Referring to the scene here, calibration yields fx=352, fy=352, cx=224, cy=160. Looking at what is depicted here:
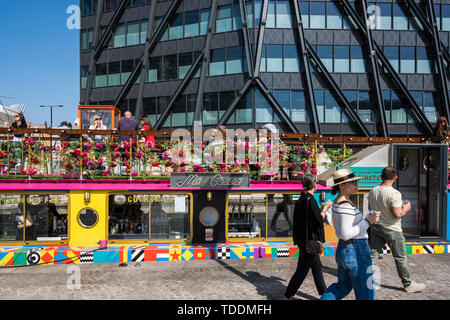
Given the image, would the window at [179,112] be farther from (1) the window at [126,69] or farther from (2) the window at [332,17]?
(2) the window at [332,17]

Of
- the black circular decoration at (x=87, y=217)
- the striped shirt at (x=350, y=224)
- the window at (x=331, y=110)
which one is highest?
the window at (x=331, y=110)

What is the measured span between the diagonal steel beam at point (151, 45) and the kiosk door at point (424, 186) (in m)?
28.5

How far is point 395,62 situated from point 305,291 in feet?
99.1

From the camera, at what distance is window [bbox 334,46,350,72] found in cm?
3081

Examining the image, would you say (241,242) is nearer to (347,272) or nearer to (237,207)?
(237,207)

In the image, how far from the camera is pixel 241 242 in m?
9.06

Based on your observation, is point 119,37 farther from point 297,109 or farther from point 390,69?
point 390,69

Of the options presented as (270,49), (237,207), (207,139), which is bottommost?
(237,207)

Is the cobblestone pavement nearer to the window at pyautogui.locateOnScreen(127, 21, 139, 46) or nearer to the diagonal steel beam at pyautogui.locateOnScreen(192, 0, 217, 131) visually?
the diagonal steel beam at pyautogui.locateOnScreen(192, 0, 217, 131)

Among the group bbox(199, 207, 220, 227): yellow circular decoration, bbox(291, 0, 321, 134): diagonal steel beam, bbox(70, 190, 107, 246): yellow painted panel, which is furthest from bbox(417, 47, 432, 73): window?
bbox(70, 190, 107, 246): yellow painted panel

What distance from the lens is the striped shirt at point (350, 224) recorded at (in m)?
4.71

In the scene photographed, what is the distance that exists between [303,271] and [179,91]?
2835 cm

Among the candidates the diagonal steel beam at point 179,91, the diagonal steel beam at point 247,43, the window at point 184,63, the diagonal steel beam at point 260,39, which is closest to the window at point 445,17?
the diagonal steel beam at point 260,39

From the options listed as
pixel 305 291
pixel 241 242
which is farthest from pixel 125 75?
pixel 305 291
